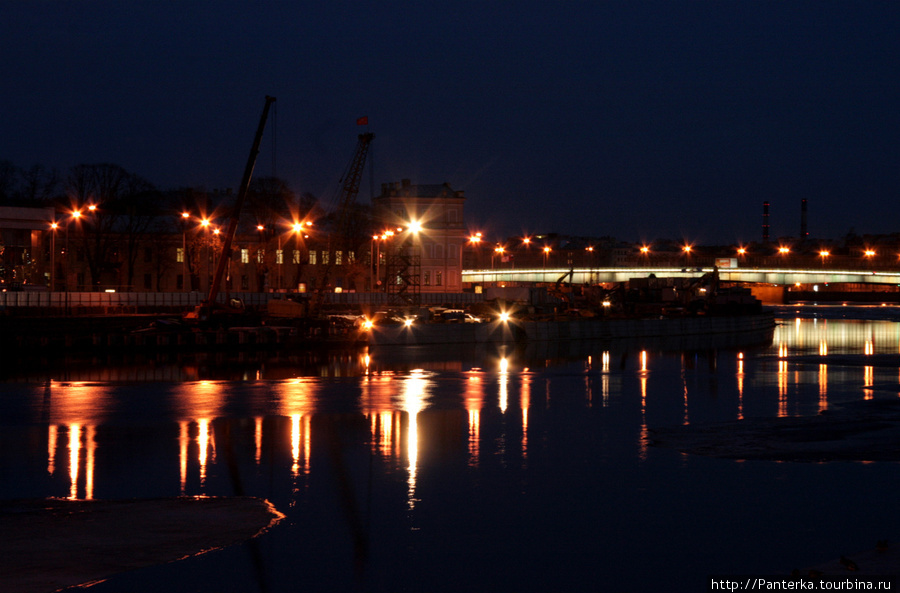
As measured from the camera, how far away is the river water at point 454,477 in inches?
503

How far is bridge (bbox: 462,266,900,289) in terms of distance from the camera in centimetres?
16538

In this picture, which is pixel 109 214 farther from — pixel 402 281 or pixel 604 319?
pixel 604 319

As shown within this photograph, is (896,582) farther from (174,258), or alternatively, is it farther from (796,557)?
(174,258)

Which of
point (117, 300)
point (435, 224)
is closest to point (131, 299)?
point (117, 300)

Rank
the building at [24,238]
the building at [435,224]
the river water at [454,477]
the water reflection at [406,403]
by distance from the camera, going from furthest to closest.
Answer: the building at [435,224], the building at [24,238], the water reflection at [406,403], the river water at [454,477]

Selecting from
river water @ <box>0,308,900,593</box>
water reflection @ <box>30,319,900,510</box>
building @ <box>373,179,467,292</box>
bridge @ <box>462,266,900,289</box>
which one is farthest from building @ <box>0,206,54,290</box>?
bridge @ <box>462,266,900,289</box>

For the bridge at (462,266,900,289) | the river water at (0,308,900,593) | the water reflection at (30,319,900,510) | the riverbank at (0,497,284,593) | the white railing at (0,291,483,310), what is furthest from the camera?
the bridge at (462,266,900,289)

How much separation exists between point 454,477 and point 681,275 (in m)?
154

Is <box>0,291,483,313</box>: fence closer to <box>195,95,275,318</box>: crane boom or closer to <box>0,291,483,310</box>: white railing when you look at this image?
<box>0,291,483,310</box>: white railing

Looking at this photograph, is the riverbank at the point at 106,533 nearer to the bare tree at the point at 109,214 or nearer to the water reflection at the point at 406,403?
the water reflection at the point at 406,403

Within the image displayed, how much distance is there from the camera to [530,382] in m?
37.2

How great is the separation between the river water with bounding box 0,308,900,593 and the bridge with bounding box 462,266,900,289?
130m

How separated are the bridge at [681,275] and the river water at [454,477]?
A: 426 ft

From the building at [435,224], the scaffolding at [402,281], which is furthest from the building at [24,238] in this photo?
the building at [435,224]
